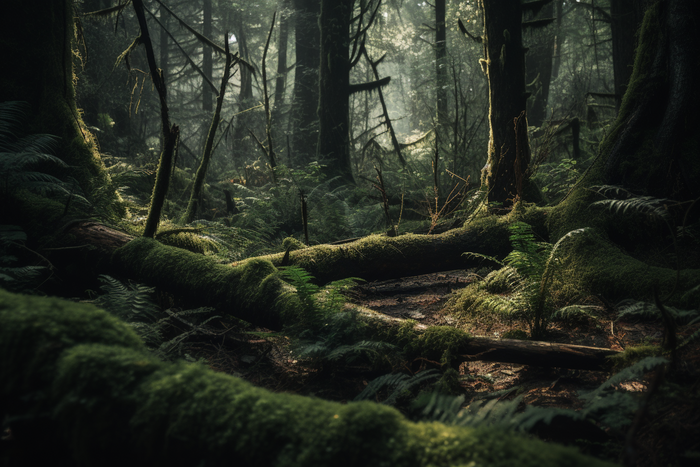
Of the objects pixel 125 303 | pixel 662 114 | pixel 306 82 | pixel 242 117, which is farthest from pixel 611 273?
pixel 242 117

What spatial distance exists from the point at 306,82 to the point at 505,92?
37.4 feet

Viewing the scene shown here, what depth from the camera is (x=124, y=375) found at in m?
1.49

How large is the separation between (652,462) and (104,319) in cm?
261

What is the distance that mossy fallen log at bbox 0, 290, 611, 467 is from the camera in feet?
4.00

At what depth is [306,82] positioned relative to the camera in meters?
16.5

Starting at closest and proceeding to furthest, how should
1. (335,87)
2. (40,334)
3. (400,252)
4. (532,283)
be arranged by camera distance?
(40,334) < (532,283) < (400,252) < (335,87)

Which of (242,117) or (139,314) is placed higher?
(242,117)

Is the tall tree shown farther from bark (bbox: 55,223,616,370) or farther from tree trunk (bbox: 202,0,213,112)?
tree trunk (bbox: 202,0,213,112)

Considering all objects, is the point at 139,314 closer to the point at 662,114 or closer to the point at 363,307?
the point at 363,307

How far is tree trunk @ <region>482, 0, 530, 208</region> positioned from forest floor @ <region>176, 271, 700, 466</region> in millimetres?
3409

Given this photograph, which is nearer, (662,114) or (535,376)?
(535,376)

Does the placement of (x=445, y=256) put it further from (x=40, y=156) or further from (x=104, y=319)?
(x=40, y=156)

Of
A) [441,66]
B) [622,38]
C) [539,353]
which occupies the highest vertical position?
[441,66]

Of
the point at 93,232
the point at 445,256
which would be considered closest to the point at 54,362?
the point at 93,232
